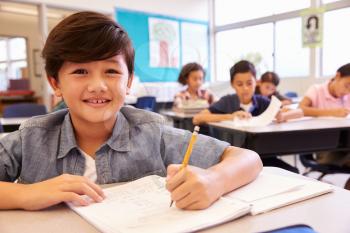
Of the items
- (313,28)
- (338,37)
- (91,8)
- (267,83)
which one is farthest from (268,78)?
(91,8)

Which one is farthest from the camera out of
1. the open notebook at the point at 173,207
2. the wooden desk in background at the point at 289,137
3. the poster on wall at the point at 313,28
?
the poster on wall at the point at 313,28

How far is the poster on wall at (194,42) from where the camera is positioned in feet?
21.3

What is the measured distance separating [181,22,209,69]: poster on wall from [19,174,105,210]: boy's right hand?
5.94 meters

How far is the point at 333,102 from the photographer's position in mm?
2389

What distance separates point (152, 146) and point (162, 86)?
5.38 meters

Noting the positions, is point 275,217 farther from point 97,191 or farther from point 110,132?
point 110,132

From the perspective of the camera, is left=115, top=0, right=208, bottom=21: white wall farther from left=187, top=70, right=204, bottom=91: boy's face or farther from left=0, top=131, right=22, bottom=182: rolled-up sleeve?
left=0, top=131, right=22, bottom=182: rolled-up sleeve

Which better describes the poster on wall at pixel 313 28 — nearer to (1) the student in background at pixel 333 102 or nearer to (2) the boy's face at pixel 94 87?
(1) the student in background at pixel 333 102

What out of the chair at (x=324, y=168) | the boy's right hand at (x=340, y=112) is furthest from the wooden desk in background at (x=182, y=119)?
the boy's right hand at (x=340, y=112)

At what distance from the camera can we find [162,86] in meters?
6.21

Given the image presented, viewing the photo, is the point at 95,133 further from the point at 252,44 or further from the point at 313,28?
the point at 252,44

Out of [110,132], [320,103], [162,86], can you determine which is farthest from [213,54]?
[110,132]

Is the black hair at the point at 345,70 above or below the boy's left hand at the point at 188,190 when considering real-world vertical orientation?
above

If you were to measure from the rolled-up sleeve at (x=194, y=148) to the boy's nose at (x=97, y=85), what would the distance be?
22cm
